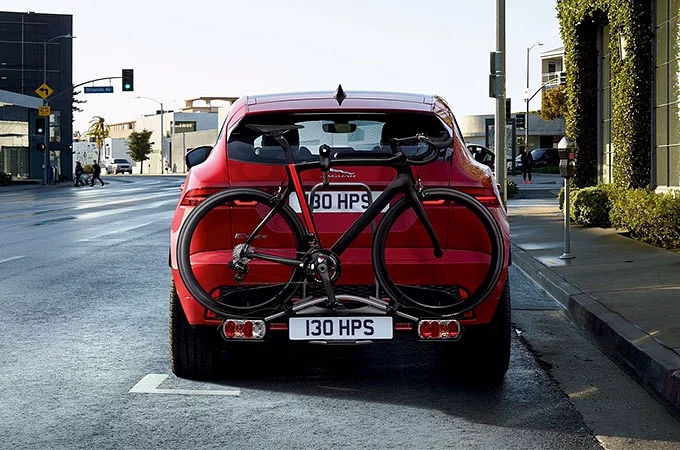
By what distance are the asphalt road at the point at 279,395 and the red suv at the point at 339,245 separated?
16.3 inches

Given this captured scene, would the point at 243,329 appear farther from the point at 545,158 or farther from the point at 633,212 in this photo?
the point at 545,158

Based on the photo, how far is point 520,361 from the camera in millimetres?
7203

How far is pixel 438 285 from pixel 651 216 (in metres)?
9.22

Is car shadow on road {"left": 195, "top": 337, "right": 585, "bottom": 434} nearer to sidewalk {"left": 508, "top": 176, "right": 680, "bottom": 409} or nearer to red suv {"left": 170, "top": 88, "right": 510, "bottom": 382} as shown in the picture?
red suv {"left": 170, "top": 88, "right": 510, "bottom": 382}

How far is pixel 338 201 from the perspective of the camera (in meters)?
5.88

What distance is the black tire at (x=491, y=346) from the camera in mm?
6211

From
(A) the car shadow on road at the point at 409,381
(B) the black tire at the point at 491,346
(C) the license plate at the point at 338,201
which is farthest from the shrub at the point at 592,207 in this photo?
(C) the license plate at the point at 338,201

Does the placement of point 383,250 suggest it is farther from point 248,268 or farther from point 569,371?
point 569,371

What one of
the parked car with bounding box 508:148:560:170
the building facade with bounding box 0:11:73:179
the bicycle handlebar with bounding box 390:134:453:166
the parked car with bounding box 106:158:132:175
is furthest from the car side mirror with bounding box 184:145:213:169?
the parked car with bounding box 106:158:132:175

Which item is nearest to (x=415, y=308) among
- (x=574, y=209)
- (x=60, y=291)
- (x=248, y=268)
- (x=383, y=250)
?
(x=383, y=250)

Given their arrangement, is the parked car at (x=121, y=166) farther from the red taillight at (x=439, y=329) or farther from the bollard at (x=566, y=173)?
the red taillight at (x=439, y=329)

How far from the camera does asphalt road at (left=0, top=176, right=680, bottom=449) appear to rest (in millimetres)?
5176

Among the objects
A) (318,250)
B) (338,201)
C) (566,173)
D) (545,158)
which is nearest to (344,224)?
(338,201)

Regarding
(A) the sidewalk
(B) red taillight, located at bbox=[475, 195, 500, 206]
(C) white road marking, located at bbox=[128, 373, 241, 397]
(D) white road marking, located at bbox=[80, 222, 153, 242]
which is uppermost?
(B) red taillight, located at bbox=[475, 195, 500, 206]
